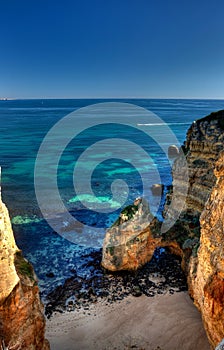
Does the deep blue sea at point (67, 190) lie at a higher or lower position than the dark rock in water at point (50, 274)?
higher

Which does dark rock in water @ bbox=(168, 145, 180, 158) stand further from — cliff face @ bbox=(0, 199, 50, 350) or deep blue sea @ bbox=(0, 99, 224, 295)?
cliff face @ bbox=(0, 199, 50, 350)

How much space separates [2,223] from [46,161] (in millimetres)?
46365

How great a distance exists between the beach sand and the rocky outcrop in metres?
3.41

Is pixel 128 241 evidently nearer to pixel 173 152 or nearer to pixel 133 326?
pixel 133 326

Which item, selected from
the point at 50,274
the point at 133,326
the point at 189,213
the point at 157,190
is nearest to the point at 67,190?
the point at 157,190

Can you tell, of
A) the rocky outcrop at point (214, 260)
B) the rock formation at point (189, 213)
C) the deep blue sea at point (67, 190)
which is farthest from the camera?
the deep blue sea at point (67, 190)

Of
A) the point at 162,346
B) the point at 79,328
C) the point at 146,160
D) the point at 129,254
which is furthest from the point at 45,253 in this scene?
the point at 146,160

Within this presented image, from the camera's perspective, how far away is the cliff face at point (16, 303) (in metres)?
8.70

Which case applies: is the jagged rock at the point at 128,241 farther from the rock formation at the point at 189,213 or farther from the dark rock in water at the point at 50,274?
the dark rock in water at the point at 50,274

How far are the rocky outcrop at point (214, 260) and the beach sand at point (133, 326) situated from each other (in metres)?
3.41

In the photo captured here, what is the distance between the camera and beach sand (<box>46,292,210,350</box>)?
14.0m

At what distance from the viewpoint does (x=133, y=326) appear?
1528 centimetres

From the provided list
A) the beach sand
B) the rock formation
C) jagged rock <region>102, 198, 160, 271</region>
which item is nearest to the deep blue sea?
jagged rock <region>102, 198, 160, 271</region>

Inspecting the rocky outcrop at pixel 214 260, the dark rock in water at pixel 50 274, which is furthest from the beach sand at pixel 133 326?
the dark rock in water at pixel 50 274
